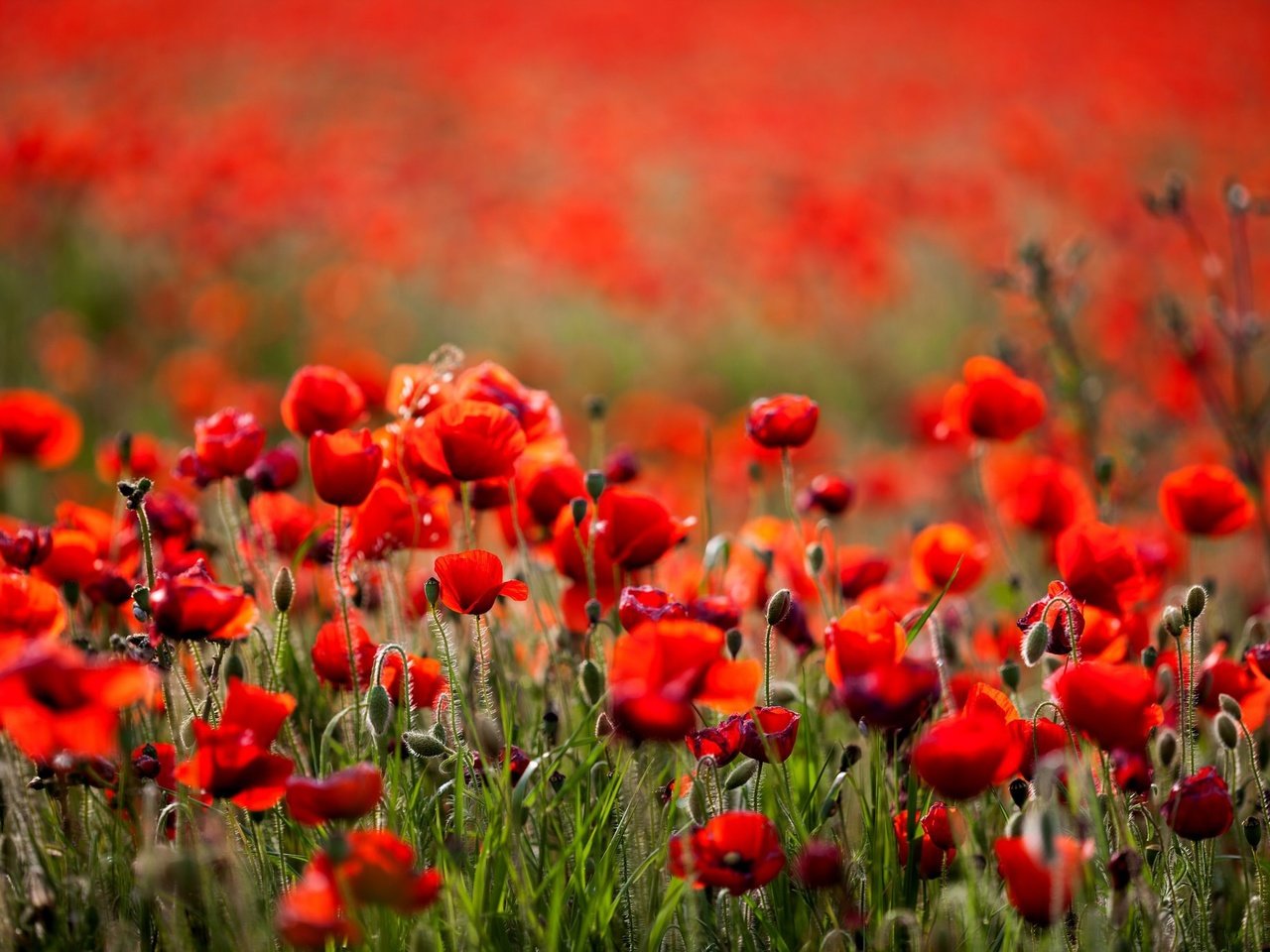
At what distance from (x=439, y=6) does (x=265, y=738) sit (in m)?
12.5

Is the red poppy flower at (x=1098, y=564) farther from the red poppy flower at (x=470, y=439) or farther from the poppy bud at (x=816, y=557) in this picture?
the red poppy flower at (x=470, y=439)

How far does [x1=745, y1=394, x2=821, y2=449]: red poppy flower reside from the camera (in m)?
1.72

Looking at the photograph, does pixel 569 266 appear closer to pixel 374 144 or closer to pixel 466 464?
pixel 374 144

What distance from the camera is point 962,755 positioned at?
1036 mm

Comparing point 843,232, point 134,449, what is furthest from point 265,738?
point 843,232

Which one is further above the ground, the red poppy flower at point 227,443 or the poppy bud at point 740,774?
the red poppy flower at point 227,443

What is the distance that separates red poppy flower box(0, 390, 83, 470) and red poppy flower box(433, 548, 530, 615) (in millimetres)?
1346

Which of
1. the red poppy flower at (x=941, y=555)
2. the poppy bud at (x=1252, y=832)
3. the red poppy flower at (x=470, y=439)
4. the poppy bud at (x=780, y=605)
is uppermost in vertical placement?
the red poppy flower at (x=470, y=439)

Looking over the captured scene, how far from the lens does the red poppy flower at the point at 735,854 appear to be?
113 centimetres

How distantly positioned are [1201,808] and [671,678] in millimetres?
585

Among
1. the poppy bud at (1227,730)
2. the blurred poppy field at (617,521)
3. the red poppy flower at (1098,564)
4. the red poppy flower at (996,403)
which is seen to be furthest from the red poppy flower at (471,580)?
the red poppy flower at (996,403)

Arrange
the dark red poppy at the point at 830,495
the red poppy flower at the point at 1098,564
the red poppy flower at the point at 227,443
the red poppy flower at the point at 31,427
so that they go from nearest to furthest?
the red poppy flower at the point at 1098,564 < the red poppy flower at the point at 227,443 < the dark red poppy at the point at 830,495 < the red poppy flower at the point at 31,427

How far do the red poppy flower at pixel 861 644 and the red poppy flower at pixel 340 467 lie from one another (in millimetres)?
592

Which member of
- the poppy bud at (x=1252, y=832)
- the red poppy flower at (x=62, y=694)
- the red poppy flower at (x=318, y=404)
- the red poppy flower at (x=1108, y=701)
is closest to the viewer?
the red poppy flower at (x=62, y=694)
